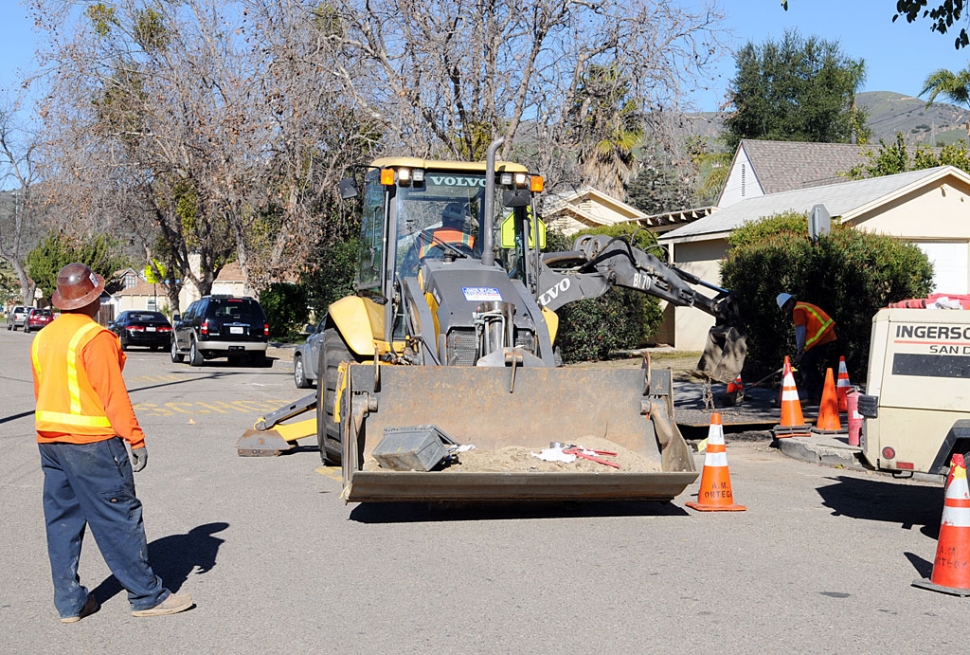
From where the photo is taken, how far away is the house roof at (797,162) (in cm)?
4056

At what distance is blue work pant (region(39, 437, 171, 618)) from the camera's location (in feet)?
18.7

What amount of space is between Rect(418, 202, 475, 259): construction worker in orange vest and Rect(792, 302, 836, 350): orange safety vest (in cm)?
672

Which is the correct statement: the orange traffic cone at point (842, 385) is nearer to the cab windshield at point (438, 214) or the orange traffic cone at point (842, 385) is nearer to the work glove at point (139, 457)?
the cab windshield at point (438, 214)

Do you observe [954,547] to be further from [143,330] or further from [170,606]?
[143,330]

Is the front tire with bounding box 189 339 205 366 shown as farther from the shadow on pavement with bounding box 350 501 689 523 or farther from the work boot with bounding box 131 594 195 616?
the work boot with bounding box 131 594 195 616

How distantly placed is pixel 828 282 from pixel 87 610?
15.1m

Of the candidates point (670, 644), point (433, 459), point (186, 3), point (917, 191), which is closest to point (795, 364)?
point (917, 191)

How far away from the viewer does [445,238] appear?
10.7m

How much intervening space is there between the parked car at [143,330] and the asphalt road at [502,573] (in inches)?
1068

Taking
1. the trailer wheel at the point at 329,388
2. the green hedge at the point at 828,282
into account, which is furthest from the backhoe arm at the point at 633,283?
the trailer wheel at the point at 329,388

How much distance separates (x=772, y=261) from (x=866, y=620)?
1408cm

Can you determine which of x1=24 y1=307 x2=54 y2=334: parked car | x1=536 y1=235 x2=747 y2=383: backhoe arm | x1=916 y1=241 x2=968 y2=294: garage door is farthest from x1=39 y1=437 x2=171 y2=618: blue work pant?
x1=24 y1=307 x2=54 y2=334: parked car

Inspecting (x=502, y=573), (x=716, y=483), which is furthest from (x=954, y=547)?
(x=502, y=573)

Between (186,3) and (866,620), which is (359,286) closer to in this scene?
(866,620)
